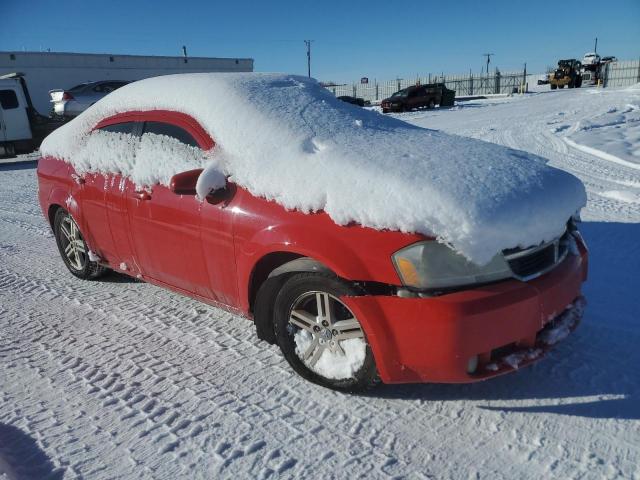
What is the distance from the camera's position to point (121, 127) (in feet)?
11.7

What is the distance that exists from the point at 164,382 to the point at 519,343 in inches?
71.6

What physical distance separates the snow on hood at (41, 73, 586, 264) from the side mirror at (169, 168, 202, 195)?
0.10m

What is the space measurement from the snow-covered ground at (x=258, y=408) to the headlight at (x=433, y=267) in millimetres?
667

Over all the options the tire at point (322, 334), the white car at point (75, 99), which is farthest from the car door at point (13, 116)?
the tire at point (322, 334)

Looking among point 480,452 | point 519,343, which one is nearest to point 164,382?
point 480,452

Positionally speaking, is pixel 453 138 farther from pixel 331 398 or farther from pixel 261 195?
pixel 331 398

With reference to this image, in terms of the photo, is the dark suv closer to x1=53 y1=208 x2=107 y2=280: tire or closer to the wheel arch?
x1=53 y1=208 x2=107 y2=280: tire

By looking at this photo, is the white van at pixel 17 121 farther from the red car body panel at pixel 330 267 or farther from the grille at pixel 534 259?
the grille at pixel 534 259

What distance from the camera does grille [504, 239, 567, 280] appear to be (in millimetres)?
2238

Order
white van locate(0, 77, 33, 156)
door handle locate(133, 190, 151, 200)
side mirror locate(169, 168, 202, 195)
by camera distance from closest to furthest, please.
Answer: side mirror locate(169, 168, 202, 195), door handle locate(133, 190, 151, 200), white van locate(0, 77, 33, 156)

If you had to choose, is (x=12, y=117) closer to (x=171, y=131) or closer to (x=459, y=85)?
(x=171, y=131)

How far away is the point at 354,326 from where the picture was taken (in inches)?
93.4

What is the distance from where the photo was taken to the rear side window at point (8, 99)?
13000mm

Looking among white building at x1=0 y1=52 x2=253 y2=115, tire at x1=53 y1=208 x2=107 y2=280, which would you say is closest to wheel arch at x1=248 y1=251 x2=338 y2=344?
tire at x1=53 y1=208 x2=107 y2=280
